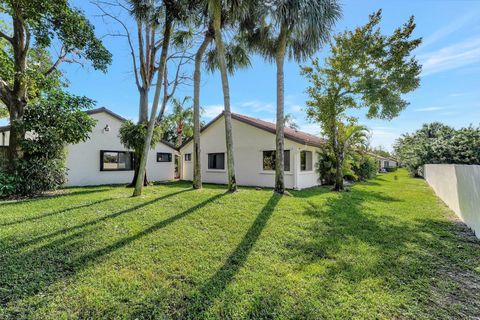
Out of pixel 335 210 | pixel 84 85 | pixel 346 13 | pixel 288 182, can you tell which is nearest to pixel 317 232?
pixel 335 210

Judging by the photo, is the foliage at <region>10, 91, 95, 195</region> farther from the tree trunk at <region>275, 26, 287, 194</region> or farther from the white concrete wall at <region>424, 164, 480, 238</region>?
the white concrete wall at <region>424, 164, 480, 238</region>

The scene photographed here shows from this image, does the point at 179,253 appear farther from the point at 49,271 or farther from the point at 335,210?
the point at 335,210

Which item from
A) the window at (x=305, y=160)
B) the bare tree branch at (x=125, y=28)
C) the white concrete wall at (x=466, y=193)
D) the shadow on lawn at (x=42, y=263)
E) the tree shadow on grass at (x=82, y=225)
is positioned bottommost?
the shadow on lawn at (x=42, y=263)

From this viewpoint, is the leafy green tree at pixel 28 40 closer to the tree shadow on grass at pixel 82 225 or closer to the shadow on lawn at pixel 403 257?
the tree shadow on grass at pixel 82 225

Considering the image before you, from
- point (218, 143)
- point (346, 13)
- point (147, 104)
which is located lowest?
point (218, 143)

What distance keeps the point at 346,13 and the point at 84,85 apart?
15.0 meters

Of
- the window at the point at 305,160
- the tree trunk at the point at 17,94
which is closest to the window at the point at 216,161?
the window at the point at 305,160

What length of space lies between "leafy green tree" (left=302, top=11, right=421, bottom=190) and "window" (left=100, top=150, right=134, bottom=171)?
1281 centimetres

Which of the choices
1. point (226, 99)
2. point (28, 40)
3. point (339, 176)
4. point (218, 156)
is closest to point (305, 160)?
point (339, 176)

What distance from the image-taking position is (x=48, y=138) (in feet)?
30.3

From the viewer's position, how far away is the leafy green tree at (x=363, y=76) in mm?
11203

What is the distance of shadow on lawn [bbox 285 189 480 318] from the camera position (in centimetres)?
317

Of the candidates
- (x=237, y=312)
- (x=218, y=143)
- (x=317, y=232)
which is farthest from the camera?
(x=218, y=143)

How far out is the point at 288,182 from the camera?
42.5ft
